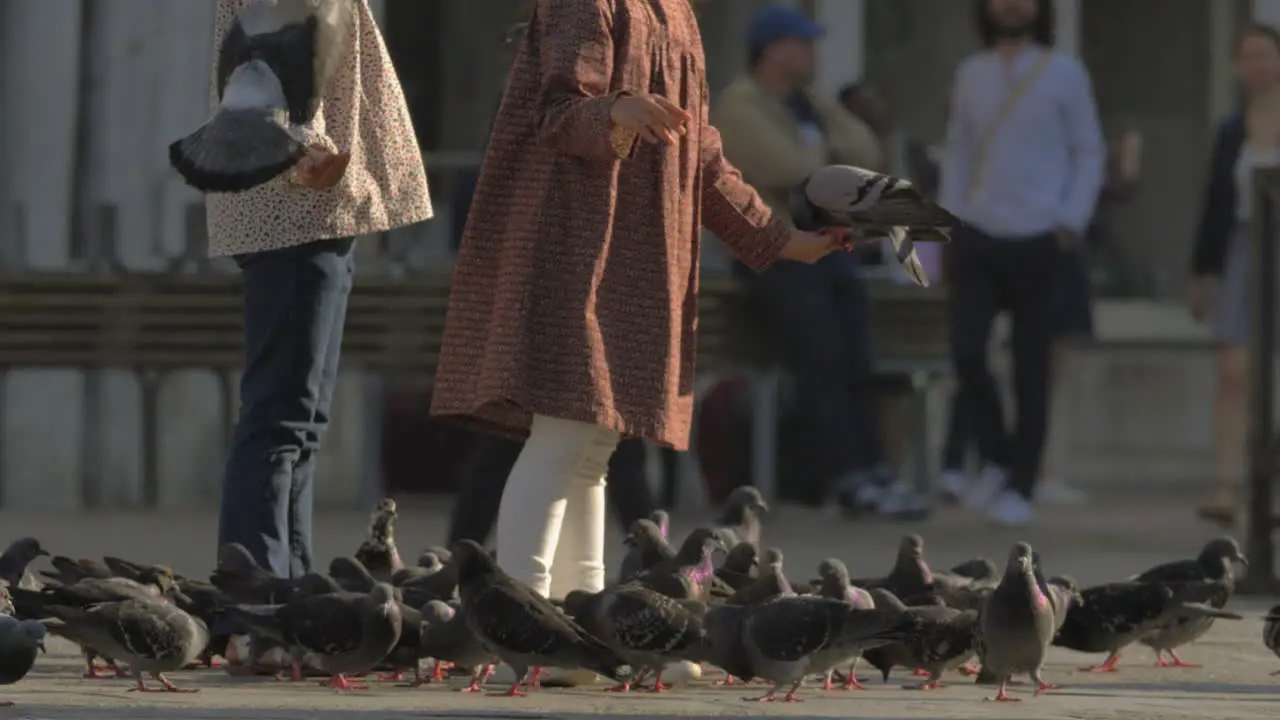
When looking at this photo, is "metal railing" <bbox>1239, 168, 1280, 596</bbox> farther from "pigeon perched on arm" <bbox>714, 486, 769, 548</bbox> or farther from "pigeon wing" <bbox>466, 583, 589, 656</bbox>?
"pigeon wing" <bbox>466, 583, 589, 656</bbox>

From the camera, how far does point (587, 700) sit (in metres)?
7.36

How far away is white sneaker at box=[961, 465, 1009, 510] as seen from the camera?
1400cm

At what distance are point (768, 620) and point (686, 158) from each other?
107 cm

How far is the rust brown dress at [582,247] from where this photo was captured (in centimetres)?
736

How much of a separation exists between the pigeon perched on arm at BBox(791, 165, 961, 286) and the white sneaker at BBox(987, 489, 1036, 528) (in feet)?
17.8

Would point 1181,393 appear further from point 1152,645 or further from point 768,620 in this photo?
point 768,620

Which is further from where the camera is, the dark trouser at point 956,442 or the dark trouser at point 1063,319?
the dark trouser at point 956,442

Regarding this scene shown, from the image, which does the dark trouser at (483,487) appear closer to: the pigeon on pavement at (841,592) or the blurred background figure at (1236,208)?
the pigeon on pavement at (841,592)

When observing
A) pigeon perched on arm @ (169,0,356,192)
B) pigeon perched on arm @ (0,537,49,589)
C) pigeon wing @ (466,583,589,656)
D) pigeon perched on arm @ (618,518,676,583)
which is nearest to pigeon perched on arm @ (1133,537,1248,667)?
pigeon perched on arm @ (618,518,676,583)

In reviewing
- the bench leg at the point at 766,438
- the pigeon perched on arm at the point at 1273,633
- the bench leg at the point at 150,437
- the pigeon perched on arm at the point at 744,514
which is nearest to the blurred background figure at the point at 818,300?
the bench leg at the point at 766,438

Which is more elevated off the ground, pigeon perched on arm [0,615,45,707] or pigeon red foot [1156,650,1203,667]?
pigeon perched on arm [0,615,45,707]

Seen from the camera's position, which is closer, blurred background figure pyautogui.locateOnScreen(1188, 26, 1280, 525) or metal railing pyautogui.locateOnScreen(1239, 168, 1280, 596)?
metal railing pyautogui.locateOnScreen(1239, 168, 1280, 596)

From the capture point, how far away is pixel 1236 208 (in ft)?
43.5

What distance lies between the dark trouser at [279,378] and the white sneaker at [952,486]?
6868mm
